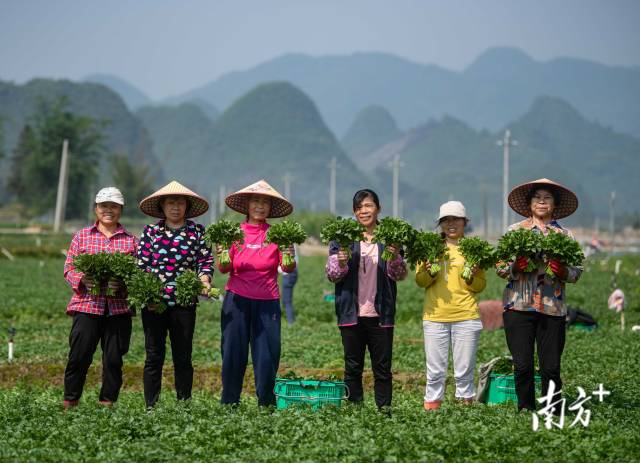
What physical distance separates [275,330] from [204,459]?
7.29 feet

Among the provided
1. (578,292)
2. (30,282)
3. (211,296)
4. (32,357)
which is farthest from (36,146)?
(211,296)

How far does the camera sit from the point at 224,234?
9539 millimetres

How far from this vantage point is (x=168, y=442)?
796 centimetres

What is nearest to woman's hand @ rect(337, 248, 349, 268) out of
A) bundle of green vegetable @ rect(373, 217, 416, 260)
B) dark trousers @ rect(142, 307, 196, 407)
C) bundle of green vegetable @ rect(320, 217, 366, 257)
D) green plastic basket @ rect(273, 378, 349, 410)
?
bundle of green vegetable @ rect(320, 217, 366, 257)

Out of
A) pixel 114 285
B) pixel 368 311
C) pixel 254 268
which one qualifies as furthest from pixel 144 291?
pixel 368 311

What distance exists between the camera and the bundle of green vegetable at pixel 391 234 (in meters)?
9.36

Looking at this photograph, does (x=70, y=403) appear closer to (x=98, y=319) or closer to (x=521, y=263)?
(x=98, y=319)

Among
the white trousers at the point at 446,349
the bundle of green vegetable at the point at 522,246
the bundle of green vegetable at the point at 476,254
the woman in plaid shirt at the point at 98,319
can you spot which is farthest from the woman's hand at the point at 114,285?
the bundle of green vegetable at the point at 522,246

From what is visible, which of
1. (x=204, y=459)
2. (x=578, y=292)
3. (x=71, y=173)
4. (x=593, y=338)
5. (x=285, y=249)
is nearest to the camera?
(x=204, y=459)

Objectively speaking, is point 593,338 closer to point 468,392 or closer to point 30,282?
point 468,392

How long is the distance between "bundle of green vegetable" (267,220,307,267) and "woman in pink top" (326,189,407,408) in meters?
0.34

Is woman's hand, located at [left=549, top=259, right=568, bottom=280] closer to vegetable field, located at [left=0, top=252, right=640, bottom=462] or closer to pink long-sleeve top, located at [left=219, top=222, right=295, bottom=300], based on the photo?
vegetable field, located at [left=0, top=252, right=640, bottom=462]

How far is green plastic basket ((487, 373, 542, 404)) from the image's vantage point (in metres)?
10.2

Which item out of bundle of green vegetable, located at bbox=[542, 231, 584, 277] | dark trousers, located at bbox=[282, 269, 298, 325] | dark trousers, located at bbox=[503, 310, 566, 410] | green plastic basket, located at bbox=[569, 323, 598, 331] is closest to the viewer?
bundle of green vegetable, located at bbox=[542, 231, 584, 277]
